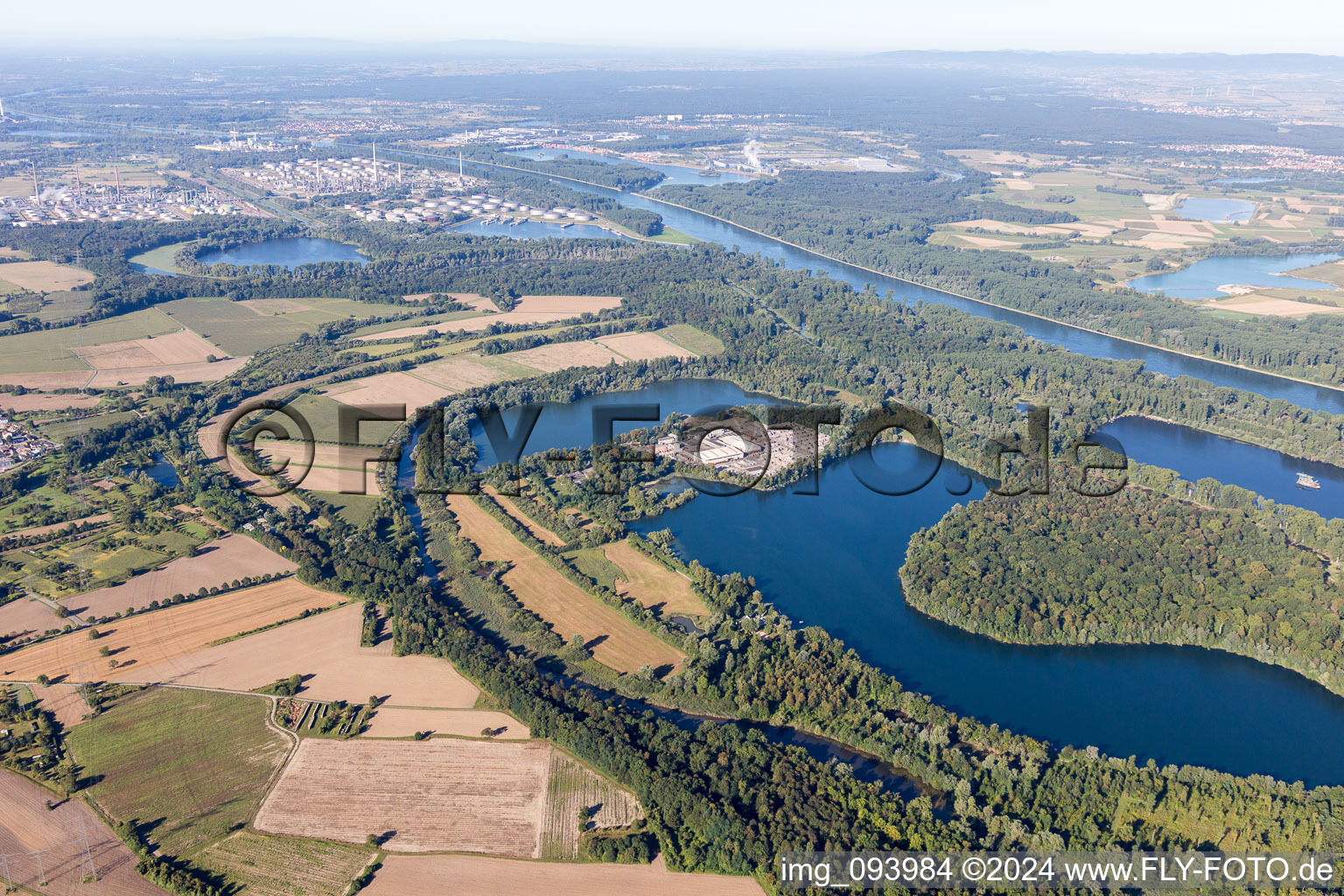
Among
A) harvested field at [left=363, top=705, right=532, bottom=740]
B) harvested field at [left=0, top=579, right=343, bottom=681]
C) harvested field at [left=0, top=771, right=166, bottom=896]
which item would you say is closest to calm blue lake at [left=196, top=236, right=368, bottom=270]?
harvested field at [left=0, top=579, right=343, bottom=681]

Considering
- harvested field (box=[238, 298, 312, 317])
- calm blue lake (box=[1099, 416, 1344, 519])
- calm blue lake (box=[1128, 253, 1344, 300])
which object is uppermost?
calm blue lake (box=[1128, 253, 1344, 300])

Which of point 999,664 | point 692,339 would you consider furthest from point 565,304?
point 999,664

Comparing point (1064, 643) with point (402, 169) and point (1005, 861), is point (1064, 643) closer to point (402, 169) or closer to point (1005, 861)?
point (1005, 861)

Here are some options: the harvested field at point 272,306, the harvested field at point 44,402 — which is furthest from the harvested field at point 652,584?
the harvested field at point 272,306

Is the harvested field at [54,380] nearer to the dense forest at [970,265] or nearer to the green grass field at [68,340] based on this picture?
the green grass field at [68,340]

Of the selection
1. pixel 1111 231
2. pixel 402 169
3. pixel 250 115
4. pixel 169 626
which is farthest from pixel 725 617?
pixel 250 115

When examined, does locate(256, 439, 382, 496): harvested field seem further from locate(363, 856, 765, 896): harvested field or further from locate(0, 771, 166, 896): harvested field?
locate(363, 856, 765, 896): harvested field
